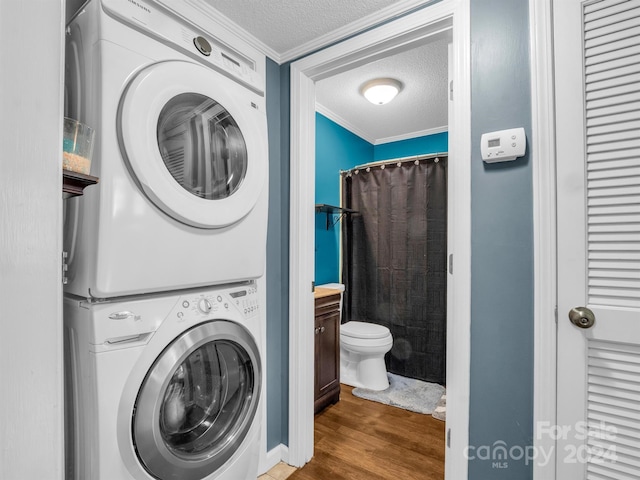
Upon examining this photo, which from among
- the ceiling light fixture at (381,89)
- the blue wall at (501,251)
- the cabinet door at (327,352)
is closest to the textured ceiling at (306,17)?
the blue wall at (501,251)

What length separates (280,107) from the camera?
6.20 ft

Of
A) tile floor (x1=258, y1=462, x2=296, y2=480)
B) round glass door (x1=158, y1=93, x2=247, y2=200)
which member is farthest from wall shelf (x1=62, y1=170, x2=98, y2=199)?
tile floor (x1=258, y1=462, x2=296, y2=480)

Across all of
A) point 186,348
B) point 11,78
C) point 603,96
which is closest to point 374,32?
point 603,96

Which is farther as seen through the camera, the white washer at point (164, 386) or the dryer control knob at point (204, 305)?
the dryer control knob at point (204, 305)

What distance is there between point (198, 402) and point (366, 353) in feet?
5.76

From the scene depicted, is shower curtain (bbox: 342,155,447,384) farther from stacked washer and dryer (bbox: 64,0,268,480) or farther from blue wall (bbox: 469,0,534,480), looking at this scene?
stacked washer and dryer (bbox: 64,0,268,480)

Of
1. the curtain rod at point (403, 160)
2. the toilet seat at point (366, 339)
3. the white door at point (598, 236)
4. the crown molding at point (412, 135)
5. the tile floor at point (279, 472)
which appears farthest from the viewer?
the crown molding at point (412, 135)

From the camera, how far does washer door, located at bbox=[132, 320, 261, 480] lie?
0.91 meters

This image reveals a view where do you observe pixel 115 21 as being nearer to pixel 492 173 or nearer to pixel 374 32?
pixel 374 32

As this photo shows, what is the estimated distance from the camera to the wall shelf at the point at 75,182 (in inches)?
29.4

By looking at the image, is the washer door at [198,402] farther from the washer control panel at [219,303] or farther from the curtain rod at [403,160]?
the curtain rod at [403,160]

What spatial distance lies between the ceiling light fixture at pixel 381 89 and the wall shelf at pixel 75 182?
2.22 m

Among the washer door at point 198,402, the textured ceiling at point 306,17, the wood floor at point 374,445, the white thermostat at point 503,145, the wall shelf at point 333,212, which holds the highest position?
the textured ceiling at point 306,17

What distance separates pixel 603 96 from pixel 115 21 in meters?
1.58
